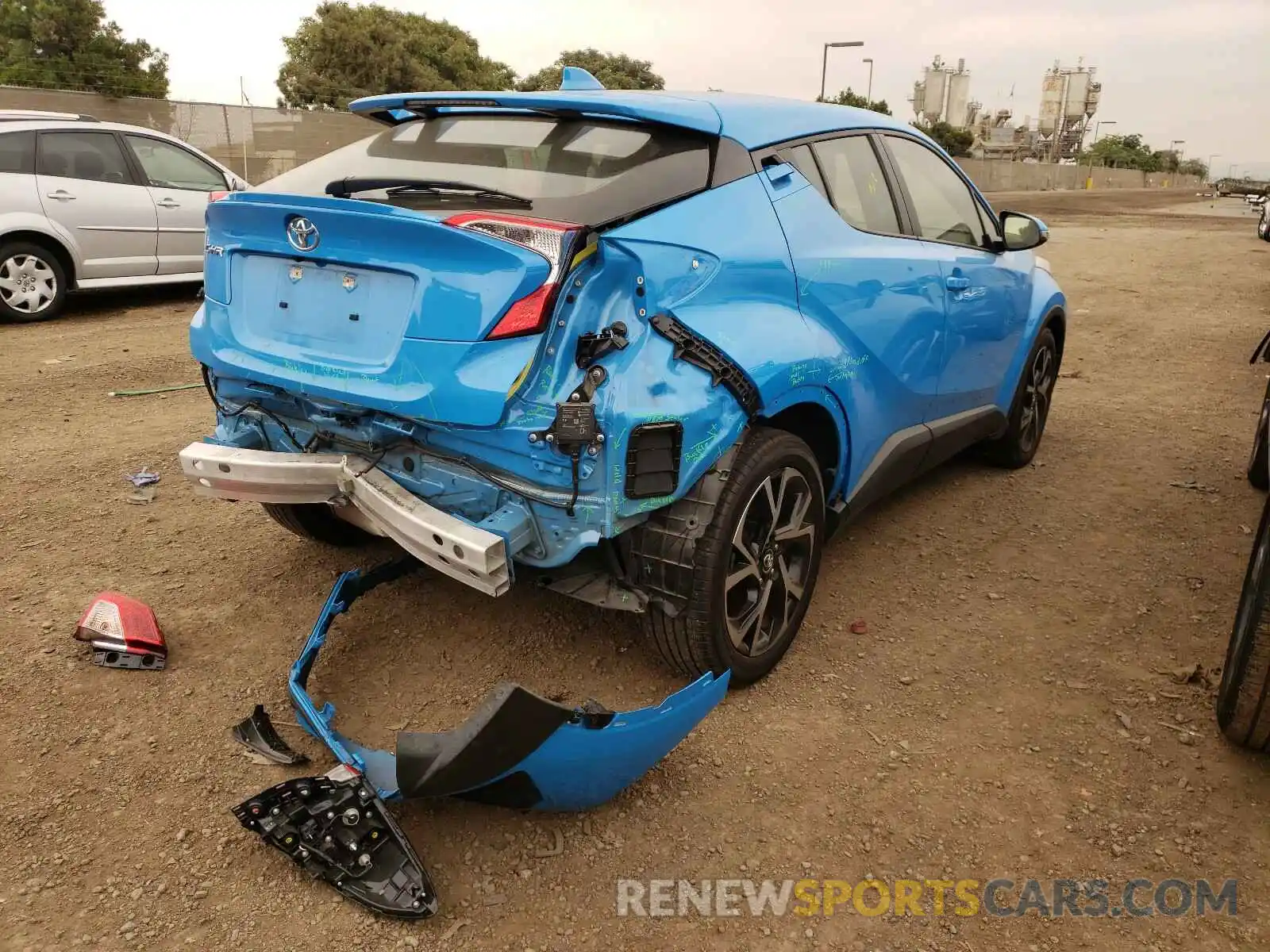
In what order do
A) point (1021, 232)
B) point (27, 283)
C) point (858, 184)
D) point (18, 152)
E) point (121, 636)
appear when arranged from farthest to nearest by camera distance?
point (27, 283) < point (18, 152) < point (1021, 232) < point (858, 184) < point (121, 636)

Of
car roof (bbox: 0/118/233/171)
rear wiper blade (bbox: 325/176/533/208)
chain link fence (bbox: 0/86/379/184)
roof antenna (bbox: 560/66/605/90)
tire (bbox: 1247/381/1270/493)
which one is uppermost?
chain link fence (bbox: 0/86/379/184)

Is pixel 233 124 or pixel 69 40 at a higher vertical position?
pixel 69 40

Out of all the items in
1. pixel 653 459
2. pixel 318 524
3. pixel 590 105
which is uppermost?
pixel 590 105

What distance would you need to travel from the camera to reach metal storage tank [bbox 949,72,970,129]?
79.9 m

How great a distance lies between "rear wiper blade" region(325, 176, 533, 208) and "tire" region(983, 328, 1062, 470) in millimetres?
3220

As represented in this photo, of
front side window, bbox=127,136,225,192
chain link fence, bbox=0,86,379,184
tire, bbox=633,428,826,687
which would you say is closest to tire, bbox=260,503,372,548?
tire, bbox=633,428,826,687

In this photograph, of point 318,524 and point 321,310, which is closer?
point 321,310

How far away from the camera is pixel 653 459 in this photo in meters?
2.40

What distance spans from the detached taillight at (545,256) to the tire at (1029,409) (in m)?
3.22

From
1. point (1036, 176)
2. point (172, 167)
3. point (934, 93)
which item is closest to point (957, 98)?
point (934, 93)

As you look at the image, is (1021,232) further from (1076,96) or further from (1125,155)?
(1125,155)

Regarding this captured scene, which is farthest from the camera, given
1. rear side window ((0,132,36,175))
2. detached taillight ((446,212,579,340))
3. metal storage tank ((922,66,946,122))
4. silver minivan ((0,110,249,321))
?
metal storage tank ((922,66,946,122))

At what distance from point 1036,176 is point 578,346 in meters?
64.5

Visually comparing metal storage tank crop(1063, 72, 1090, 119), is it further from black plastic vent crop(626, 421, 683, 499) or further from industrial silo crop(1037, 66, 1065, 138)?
black plastic vent crop(626, 421, 683, 499)
